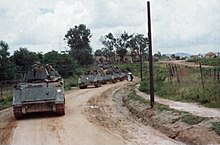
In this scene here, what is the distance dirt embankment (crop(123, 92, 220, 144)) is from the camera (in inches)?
490

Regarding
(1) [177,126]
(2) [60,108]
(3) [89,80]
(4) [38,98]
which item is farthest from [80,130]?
(3) [89,80]

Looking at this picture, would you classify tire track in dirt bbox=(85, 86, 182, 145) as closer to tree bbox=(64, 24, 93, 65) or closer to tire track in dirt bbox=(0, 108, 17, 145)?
tire track in dirt bbox=(0, 108, 17, 145)

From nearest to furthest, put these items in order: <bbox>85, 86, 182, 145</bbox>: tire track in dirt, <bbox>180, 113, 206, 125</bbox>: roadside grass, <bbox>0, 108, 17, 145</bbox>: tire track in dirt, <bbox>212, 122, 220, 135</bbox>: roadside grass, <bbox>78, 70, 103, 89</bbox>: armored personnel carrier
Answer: <bbox>212, 122, 220, 135</bbox>: roadside grass → <bbox>85, 86, 182, 145</bbox>: tire track in dirt → <bbox>0, 108, 17, 145</bbox>: tire track in dirt → <bbox>180, 113, 206, 125</bbox>: roadside grass → <bbox>78, 70, 103, 89</bbox>: armored personnel carrier

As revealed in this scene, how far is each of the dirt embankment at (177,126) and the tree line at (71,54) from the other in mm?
10341

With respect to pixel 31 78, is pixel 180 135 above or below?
below

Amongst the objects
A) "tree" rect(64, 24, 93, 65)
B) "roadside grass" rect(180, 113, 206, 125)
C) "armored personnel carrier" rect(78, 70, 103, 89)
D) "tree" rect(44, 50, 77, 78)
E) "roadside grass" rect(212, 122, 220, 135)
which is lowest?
"armored personnel carrier" rect(78, 70, 103, 89)

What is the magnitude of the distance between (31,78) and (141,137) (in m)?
9.98

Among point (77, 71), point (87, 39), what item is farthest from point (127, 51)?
point (77, 71)

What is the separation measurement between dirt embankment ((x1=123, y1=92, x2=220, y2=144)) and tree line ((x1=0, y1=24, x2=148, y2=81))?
33.9 feet

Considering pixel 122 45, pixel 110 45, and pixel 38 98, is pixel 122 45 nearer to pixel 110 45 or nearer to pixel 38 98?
pixel 110 45

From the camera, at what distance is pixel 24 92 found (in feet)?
64.0

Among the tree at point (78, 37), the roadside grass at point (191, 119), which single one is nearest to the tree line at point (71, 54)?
the tree at point (78, 37)

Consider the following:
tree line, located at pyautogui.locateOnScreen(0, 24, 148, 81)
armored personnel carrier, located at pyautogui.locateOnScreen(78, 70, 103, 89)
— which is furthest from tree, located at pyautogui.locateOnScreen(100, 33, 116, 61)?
armored personnel carrier, located at pyautogui.locateOnScreen(78, 70, 103, 89)

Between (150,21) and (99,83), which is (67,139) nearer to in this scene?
(150,21)
